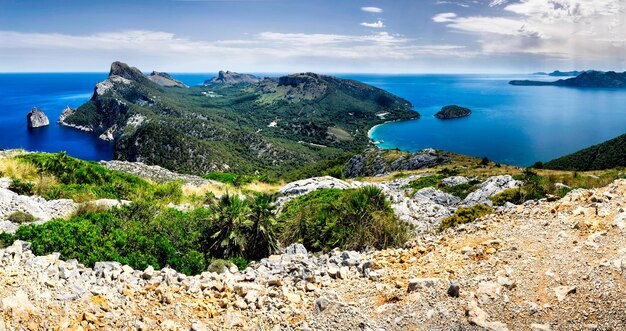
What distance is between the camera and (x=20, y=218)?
11.6 meters

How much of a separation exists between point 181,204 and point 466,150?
6847 inches

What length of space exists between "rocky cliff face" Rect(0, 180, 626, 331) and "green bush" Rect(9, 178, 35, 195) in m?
9.23

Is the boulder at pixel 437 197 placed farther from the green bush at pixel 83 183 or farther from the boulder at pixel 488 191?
the green bush at pixel 83 183

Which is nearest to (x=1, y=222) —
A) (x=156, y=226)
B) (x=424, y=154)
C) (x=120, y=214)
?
(x=120, y=214)

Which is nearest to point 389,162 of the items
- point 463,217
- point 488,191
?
point 488,191

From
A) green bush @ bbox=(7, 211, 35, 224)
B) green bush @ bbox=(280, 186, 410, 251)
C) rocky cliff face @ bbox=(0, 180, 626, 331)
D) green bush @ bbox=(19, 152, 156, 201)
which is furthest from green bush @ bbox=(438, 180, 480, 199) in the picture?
green bush @ bbox=(7, 211, 35, 224)

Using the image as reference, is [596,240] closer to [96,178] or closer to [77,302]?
[77,302]

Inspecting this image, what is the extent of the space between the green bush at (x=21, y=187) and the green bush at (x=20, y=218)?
485cm

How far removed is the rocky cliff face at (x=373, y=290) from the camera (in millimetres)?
6320

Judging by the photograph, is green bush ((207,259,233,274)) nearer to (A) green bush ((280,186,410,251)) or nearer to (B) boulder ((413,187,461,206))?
(A) green bush ((280,186,410,251))

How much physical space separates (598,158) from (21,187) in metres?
112

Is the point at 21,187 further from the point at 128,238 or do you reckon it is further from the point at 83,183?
the point at 128,238

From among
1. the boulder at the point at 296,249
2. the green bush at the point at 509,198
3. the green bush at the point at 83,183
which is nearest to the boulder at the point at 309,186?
the green bush at the point at 83,183

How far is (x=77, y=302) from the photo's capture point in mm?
6734
